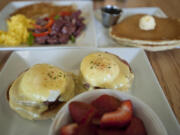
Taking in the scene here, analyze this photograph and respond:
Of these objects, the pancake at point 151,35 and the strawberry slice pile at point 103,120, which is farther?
the pancake at point 151,35

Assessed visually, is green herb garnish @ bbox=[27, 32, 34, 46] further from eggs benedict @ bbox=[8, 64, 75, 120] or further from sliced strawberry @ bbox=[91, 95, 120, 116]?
sliced strawberry @ bbox=[91, 95, 120, 116]

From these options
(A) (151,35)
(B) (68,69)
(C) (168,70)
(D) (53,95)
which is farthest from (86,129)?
(A) (151,35)

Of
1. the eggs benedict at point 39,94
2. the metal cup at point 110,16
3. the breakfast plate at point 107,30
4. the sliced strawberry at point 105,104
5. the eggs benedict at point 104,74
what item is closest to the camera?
the sliced strawberry at point 105,104

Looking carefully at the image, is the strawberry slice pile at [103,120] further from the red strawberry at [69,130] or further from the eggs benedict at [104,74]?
the eggs benedict at [104,74]

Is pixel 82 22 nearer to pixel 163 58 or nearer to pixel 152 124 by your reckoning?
pixel 163 58

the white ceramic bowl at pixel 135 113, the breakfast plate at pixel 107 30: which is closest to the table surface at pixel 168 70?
the breakfast plate at pixel 107 30

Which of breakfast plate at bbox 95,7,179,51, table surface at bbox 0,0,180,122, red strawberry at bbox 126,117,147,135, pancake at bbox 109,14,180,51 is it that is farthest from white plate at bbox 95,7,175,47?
red strawberry at bbox 126,117,147,135

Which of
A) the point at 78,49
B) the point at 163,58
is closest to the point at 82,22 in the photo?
the point at 78,49
